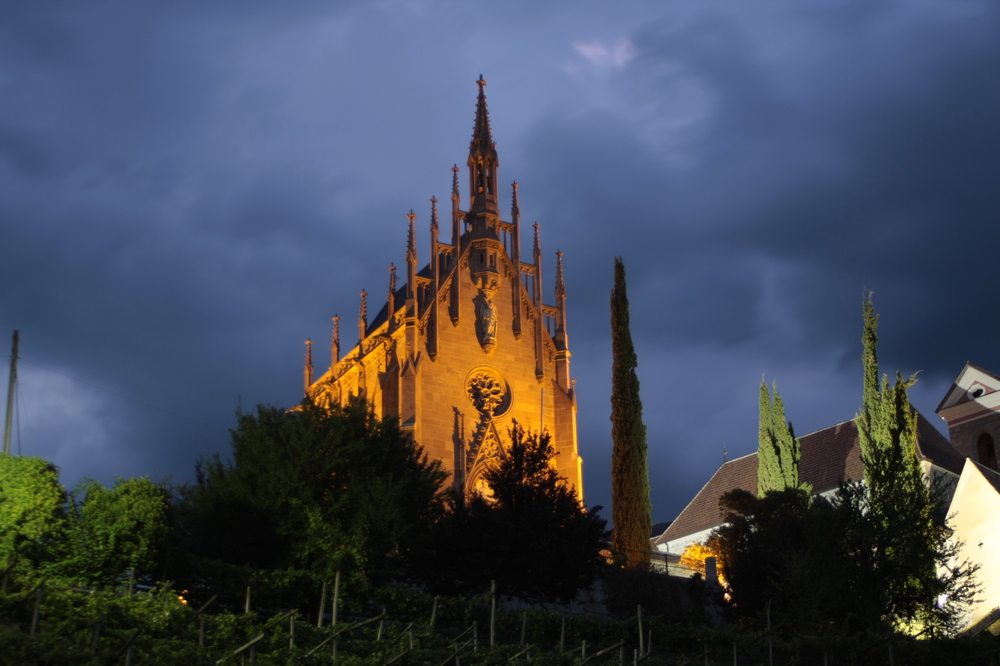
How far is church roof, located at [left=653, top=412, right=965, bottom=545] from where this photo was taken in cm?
5241

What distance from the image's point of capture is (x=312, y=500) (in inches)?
1227

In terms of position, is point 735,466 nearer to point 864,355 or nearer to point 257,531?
point 864,355

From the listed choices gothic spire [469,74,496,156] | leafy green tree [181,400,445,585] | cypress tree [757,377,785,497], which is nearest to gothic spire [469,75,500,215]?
gothic spire [469,74,496,156]

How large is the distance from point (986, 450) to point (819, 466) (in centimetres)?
1548

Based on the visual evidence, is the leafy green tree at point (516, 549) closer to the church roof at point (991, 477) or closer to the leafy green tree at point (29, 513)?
the leafy green tree at point (29, 513)

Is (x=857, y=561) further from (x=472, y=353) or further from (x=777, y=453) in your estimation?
(x=472, y=353)

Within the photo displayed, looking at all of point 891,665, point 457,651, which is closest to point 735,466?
point 891,665

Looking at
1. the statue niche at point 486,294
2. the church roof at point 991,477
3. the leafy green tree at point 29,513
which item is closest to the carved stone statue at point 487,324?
the statue niche at point 486,294

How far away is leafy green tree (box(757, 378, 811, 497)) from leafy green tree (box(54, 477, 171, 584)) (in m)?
25.6

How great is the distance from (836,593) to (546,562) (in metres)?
7.94

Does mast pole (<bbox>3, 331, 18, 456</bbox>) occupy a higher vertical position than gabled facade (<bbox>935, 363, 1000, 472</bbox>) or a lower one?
lower

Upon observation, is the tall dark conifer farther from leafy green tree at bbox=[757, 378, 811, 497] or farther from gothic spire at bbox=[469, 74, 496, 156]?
gothic spire at bbox=[469, 74, 496, 156]

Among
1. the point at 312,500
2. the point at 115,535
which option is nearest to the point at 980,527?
the point at 312,500

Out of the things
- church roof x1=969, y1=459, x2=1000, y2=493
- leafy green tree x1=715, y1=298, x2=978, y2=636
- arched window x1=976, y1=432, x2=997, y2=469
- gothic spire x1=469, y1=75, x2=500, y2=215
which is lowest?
leafy green tree x1=715, y1=298, x2=978, y2=636
